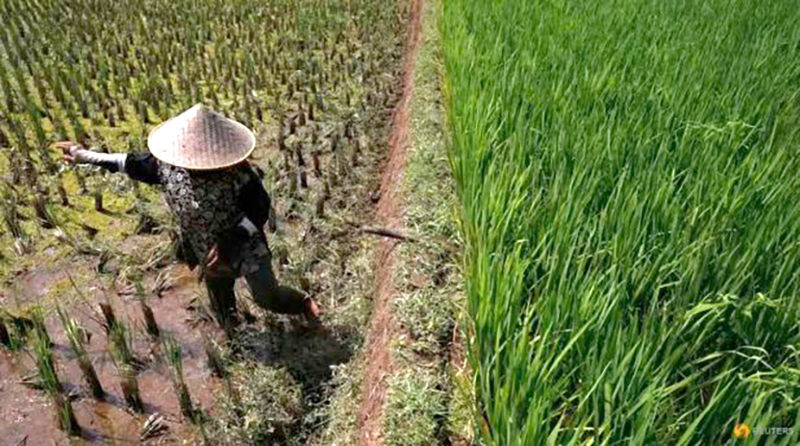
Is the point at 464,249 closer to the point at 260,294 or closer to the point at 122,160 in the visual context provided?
the point at 260,294

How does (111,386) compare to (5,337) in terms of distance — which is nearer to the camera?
(111,386)

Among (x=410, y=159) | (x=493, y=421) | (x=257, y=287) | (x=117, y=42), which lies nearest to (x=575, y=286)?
(x=493, y=421)

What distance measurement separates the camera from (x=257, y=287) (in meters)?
2.34

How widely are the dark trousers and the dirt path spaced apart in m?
0.37

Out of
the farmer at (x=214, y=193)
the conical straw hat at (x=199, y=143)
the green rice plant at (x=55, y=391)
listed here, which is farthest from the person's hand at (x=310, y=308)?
the green rice plant at (x=55, y=391)

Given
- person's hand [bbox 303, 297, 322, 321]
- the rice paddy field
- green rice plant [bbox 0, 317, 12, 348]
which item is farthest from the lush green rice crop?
green rice plant [bbox 0, 317, 12, 348]

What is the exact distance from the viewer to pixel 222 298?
8.08ft

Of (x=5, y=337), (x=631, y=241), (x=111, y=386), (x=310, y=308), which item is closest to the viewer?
(x=631, y=241)

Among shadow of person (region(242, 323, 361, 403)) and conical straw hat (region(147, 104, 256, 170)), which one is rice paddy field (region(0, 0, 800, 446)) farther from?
conical straw hat (region(147, 104, 256, 170))

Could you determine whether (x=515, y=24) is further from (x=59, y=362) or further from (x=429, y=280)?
(x=59, y=362)

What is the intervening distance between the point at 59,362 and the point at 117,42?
159 inches

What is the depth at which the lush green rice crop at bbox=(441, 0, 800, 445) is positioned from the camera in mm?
1172

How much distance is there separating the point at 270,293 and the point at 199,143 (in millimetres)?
684

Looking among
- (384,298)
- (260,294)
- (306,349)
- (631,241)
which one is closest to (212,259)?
(260,294)
